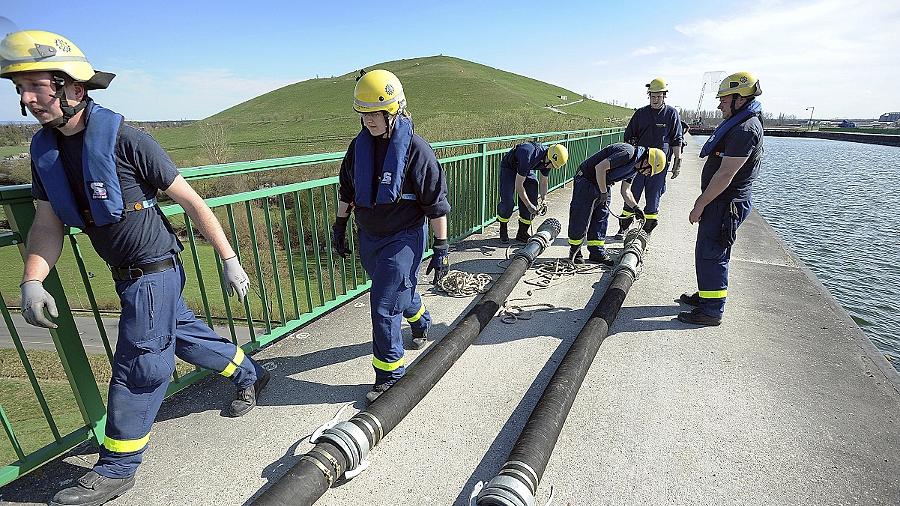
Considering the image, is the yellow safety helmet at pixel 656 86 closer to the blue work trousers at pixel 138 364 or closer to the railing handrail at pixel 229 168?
the railing handrail at pixel 229 168

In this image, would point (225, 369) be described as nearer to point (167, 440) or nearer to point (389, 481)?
point (167, 440)

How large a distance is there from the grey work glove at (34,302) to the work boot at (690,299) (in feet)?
16.0

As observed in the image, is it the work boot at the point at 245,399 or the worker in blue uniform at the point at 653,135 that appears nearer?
the work boot at the point at 245,399

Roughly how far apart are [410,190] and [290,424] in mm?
1694

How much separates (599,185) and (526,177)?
52.7 inches

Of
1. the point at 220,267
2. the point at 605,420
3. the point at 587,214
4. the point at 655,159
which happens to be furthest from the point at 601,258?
the point at 220,267

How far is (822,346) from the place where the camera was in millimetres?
3709

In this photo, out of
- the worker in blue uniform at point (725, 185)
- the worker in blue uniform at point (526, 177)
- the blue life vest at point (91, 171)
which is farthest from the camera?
the worker in blue uniform at point (526, 177)

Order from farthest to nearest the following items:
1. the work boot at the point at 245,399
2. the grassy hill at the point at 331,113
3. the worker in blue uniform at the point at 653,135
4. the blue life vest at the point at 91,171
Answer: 1. the grassy hill at the point at 331,113
2. the worker in blue uniform at the point at 653,135
3. the work boot at the point at 245,399
4. the blue life vest at the point at 91,171

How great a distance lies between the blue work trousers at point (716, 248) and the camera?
390 centimetres

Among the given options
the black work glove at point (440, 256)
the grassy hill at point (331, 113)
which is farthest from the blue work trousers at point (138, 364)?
the grassy hill at point (331, 113)

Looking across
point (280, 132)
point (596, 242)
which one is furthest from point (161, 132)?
point (596, 242)

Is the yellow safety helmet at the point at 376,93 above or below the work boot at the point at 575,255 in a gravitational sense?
above

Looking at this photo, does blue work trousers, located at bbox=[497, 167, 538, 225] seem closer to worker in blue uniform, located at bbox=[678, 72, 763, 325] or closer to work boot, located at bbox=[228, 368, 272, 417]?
worker in blue uniform, located at bbox=[678, 72, 763, 325]
